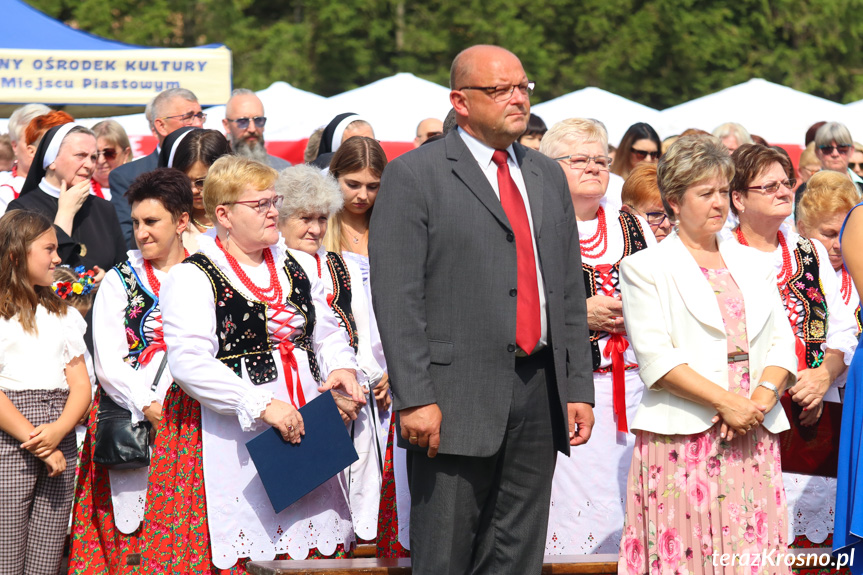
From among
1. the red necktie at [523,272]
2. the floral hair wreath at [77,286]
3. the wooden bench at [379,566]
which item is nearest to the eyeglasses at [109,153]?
the floral hair wreath at [77,286]

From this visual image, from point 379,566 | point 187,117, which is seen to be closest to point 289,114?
point 187,117

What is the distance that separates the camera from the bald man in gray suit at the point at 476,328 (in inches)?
138

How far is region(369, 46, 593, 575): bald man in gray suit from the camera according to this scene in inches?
138

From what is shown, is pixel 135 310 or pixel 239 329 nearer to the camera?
pixel 239 329

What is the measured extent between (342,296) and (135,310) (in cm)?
88

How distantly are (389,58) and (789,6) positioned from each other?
744cm

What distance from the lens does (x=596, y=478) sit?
498 centimetres

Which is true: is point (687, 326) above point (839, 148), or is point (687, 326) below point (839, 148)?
below

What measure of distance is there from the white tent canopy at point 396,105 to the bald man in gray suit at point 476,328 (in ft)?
25.6

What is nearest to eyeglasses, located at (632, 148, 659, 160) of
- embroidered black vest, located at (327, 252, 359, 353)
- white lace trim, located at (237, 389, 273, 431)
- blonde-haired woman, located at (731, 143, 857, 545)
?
Result: blonde-haired woman, located at (731, 143, 857, 545)

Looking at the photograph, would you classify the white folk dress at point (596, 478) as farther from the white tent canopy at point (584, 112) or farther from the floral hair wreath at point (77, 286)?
the white tent canopy at point (584, 112)

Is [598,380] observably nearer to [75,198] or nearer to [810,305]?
[810,305]

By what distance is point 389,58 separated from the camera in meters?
21.7

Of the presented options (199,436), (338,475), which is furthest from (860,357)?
(199,436)
